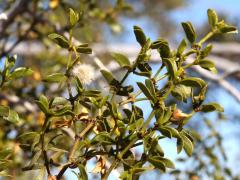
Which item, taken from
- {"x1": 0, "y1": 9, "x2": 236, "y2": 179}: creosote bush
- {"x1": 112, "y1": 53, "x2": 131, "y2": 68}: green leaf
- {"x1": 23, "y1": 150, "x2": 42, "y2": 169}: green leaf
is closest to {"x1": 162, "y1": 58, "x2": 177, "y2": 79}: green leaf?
{"x1": 0, "y1": 9, "x2": 236, "y2": 179}: creosote bush

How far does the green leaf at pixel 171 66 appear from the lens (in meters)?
0.71

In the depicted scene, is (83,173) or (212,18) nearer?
(83,173)

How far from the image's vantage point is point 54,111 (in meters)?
0.72

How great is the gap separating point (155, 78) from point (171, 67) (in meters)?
0.05

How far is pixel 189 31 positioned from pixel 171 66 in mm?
103

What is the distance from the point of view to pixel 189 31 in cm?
79

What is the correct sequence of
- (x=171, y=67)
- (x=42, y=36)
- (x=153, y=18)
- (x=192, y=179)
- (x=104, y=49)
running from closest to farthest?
1. (x=171, y=67)
2. (x=192, y=179)
3. (x=42, y=36)
4. (x=104, y=49)
5. (x=153, y=18)

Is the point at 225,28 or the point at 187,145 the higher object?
the point at 225,28

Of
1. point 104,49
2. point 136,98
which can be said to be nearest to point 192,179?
point 136,98

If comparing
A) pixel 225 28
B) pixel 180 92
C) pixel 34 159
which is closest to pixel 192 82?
pixel 180 92

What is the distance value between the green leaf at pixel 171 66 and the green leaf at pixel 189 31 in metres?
0.08

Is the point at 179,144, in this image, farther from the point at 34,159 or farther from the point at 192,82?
the point at 34,159

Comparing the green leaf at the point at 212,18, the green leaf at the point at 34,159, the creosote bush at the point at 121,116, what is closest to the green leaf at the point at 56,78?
the creosote bush at the point at 121,116

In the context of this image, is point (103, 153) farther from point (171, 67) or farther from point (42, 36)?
point (42, 36)
